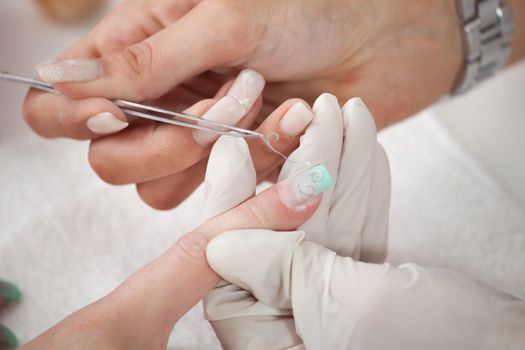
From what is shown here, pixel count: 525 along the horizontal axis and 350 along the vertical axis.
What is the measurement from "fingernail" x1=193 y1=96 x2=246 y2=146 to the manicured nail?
0.36 meters

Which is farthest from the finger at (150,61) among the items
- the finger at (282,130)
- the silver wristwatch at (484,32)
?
the silver wristwatch at (484,32)

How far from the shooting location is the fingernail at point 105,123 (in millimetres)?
719

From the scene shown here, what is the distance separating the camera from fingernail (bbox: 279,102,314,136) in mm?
639

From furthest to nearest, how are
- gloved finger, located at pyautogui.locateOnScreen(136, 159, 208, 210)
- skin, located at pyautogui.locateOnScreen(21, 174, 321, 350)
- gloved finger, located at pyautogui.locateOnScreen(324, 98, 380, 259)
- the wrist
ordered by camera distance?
the wrist < gloved finger, located at pyautogui.locateOnScreen(136, 159, 208, 210) < gloved finger, located at pyautogui.locateOnScreen(324, 98, 380, 259) < skin, located at pyautogui.locateOnScreen(21, 174, 321, 350)

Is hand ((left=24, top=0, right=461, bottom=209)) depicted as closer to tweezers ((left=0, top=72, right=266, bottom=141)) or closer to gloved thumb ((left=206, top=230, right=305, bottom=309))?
tweezers ((left=0, top=72, right=266, bottom=141))

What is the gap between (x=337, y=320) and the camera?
547 mm

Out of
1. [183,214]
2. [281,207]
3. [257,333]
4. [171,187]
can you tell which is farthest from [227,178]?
[183,214]

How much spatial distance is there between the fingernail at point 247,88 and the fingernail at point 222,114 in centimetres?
3

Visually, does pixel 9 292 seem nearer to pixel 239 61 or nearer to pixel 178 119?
pixel 178 119

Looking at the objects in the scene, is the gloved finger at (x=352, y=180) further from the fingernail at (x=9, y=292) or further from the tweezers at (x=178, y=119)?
the fingernail at (x=9, y=292)

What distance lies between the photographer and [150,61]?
72 cm

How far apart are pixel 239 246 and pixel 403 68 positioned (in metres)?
0.50

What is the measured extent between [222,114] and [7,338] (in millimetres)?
416

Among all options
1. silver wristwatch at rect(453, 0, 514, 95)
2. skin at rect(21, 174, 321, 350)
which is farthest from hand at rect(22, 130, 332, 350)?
silver wristwatch at rect(453, 0, 514, 95)
